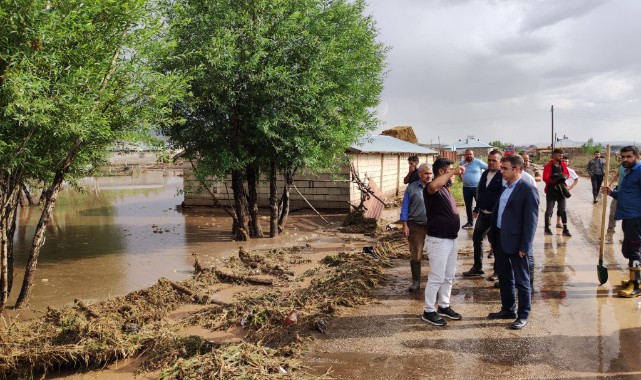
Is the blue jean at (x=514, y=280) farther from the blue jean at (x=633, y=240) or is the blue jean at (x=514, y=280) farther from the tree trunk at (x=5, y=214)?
Answer: the tree trunk at (x=5, y=214)

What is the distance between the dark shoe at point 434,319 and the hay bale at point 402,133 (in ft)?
99.8

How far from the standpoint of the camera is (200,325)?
5758mm

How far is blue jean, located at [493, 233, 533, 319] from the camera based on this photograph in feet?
16.9

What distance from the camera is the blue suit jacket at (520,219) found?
5078mm

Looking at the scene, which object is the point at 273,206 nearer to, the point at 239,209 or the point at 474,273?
the point at 239,209

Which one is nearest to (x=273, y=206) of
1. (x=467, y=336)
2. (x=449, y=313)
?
(x=449, y=313)

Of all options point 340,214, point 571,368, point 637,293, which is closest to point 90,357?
point 571,368

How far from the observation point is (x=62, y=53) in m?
5.97

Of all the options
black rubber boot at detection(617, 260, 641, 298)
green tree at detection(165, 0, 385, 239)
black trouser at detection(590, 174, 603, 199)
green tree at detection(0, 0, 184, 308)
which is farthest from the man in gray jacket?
black trouser at detection(590, 174, 603, 199)

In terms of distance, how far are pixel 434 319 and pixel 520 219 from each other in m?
1.56

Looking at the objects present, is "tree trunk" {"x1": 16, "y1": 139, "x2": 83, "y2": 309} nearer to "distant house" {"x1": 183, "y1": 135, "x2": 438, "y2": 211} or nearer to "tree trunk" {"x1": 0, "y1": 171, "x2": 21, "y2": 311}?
"tree trunk" {"x1": 0, "y1": 171, "x2": 21, "y2": 311}

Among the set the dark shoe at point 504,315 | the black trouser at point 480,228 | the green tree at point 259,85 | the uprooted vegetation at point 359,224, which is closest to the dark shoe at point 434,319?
the dark shoe at point 504,315

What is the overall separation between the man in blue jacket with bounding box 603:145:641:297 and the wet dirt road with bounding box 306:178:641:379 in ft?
1.02

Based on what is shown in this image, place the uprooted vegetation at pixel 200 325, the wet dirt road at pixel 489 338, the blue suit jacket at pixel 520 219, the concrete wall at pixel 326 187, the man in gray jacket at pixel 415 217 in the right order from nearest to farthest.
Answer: the wet dirt road at pixel 489 338
the uprooted vegetation at pixel 200 325
the blue suit jacket at pixel 520 219
the man in gray jacket at pixel 415 217
the concrete wall at pixel 326 187
